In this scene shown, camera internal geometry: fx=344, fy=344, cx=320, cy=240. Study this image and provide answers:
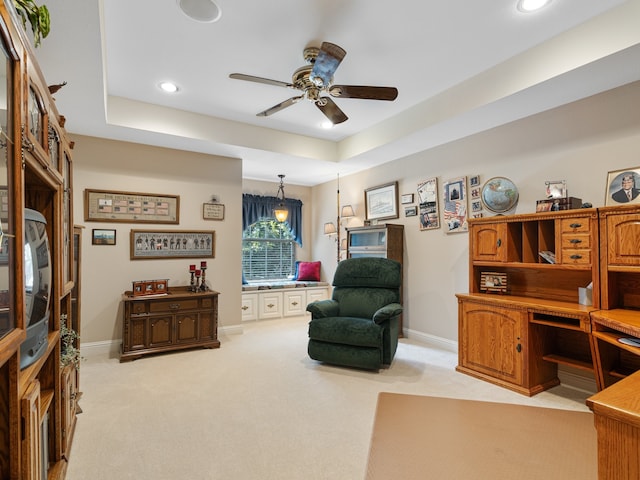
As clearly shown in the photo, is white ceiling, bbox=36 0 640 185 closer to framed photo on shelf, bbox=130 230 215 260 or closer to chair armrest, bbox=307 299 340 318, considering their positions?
framed photo on shelf, bbox=130 230 215 260

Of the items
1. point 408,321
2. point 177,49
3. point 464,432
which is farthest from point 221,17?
point 408,321

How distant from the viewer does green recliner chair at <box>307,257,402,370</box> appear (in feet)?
10.9

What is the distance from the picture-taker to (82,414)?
99.8 inches

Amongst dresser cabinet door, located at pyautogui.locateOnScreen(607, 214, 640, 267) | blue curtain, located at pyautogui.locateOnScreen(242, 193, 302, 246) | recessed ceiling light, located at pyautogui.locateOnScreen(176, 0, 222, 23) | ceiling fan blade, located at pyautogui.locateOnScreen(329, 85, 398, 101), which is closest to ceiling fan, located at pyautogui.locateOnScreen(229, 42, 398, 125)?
ceiling fan blade, located at pyautogui.locateOnScreen(329, 85, 398, 101)

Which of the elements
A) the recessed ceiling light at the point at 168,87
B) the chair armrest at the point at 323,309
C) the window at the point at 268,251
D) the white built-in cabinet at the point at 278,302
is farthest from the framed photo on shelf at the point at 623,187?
the window at the point at 268,251

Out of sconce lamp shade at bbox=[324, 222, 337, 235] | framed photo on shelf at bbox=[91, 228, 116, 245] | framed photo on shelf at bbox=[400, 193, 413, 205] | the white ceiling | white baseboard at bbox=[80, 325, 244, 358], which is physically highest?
the white ceiling

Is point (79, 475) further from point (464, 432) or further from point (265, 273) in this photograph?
point (265, 273)

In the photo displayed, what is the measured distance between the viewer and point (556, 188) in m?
3.18

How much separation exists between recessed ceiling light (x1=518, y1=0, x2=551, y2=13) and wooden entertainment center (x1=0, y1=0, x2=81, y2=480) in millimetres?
2699

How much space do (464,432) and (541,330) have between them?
4.25 ft

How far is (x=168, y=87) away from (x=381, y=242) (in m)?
3.12

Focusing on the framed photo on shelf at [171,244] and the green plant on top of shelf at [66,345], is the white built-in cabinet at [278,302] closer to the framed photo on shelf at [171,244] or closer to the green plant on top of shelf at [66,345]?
the framed photo on shelf at [171,244]

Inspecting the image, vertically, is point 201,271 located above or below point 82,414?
above

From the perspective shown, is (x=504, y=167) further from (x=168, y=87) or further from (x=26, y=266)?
(x=26, y=266)
